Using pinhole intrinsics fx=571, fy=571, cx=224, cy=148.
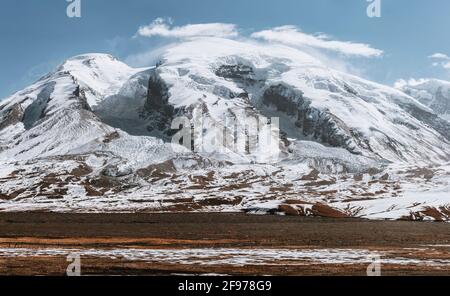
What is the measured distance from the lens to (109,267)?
1889 inches

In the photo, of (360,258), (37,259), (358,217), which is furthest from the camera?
(358,217)

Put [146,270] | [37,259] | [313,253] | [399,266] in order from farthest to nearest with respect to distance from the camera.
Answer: [313,253]
[37,259]
[399,266]
[146,270]

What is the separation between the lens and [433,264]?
54375mm

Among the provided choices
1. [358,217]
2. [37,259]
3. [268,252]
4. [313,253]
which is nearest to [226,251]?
[268,252]
